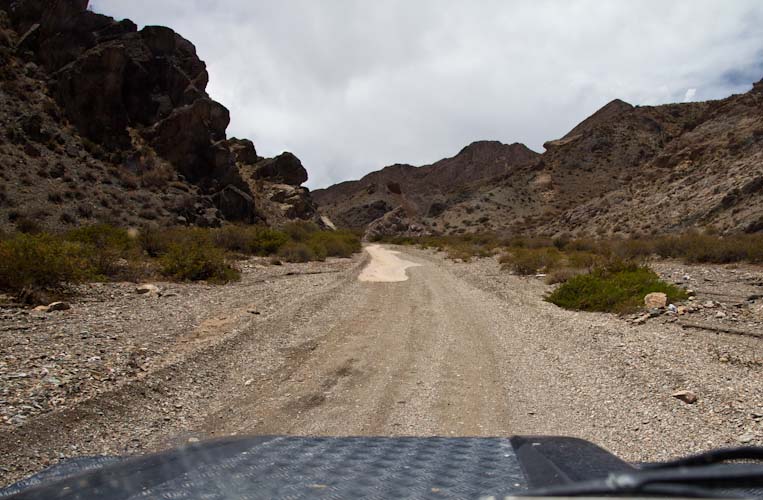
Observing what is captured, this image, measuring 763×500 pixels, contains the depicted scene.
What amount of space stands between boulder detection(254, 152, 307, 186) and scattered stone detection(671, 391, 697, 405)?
6230cm

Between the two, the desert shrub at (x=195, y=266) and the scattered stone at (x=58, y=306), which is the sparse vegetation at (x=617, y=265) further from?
the scattered stone at (x=58, y=306)

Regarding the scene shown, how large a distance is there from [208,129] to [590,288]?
131 feet

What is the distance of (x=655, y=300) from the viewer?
1220cm

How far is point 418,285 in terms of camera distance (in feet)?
62.6

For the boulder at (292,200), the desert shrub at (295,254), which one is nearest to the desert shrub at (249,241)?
the desert shrub at (295,254)

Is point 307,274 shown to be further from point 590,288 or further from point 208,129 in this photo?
point 208,129

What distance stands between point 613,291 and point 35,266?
14.1 m

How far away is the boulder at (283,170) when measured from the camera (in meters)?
65.8

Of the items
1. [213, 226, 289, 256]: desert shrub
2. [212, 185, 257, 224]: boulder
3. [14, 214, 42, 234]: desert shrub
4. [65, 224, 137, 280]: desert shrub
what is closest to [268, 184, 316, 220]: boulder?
[212, 185, 257, 224]: boulder

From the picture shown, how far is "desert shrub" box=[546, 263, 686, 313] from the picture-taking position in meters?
12.8

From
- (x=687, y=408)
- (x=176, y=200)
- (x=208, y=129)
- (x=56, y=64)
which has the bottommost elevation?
(x=687, y=408)

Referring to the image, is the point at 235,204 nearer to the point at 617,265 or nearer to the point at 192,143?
the point at 192,143

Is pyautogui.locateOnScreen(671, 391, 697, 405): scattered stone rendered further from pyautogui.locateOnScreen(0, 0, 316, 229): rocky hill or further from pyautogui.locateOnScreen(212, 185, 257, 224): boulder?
pyautogui.locateOnScreen(212, 185, 257, 224): boulder

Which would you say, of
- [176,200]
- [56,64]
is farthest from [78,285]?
[56,64]
